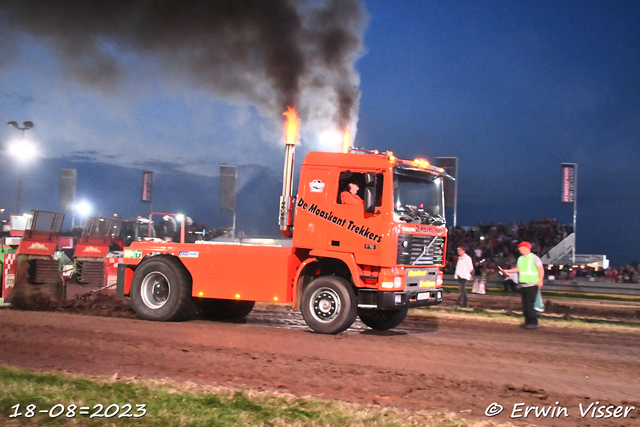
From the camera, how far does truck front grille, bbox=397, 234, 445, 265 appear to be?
10.4m

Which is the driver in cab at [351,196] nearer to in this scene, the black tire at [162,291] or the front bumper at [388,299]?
the front bumper at [388,299]

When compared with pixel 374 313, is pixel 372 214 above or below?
above

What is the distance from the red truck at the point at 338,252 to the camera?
405 inches

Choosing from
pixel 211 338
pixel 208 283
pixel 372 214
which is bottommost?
pixel 211 338

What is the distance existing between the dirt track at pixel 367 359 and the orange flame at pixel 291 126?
12.0ft

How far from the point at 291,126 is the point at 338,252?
331 cm

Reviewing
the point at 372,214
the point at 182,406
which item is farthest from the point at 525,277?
the point at 182,406

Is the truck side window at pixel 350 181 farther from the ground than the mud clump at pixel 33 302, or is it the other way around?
the truck side window at pixel 350 181

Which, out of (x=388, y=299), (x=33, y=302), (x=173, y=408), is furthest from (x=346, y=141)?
(x=173, y=408)

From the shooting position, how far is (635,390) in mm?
7137

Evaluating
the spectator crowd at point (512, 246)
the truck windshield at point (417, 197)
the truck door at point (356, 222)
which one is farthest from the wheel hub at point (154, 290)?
the spectator crowd at point (512, 246)

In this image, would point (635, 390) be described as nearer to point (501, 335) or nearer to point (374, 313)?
point (501, 335)

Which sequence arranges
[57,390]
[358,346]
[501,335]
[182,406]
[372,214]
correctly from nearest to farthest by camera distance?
1. [182,406]
2. [57,390]
3. [358,346]
4. [372,214]
5. [501,335]

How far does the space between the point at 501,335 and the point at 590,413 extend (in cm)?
535
